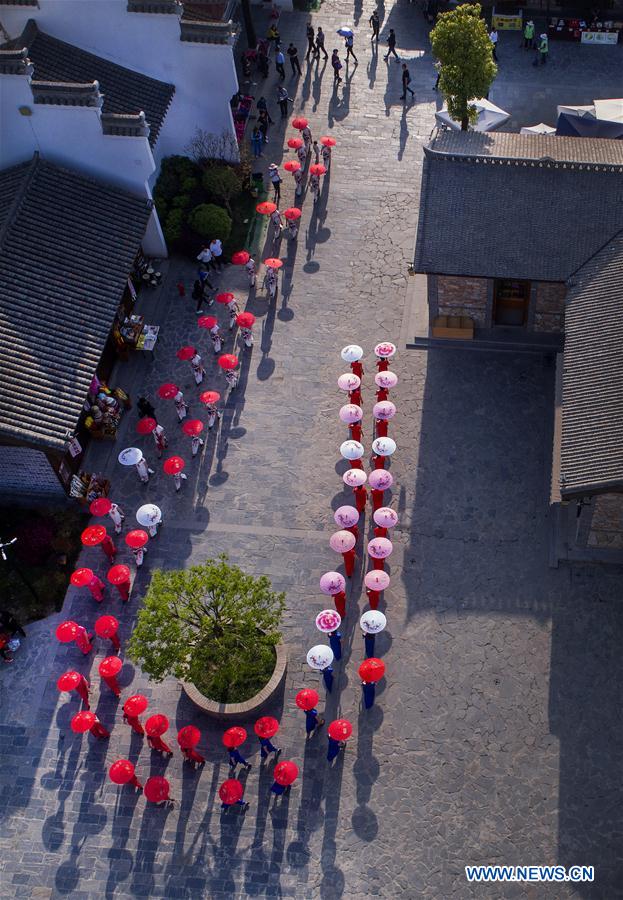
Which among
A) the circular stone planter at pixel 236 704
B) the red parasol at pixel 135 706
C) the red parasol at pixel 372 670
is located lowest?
the red parasol at pixel 135 706

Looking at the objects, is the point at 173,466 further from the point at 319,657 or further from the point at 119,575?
the point at 319,657

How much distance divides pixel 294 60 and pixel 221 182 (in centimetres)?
1157

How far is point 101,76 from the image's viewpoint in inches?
1479

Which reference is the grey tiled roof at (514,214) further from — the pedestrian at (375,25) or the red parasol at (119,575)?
the pedestrian at (375,25)

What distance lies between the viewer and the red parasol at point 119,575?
1132 inches

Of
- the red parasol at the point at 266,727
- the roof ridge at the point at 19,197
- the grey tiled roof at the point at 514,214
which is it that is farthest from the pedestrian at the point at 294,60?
the red parasol at the point at 266,727

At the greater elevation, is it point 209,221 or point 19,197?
point 209,221

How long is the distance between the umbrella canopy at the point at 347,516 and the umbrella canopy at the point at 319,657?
169 inches

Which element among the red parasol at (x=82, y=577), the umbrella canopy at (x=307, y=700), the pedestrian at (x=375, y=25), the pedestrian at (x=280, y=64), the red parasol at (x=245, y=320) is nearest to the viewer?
the umbrella canopy at (x=307, y=700)

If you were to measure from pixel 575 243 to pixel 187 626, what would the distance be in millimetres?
18364

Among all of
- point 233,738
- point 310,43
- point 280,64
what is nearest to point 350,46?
point 310,43

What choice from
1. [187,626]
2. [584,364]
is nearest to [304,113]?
[584,364]

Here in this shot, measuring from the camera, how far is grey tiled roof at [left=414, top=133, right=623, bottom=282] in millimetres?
32531

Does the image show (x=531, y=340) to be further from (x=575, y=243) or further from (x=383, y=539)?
(x=383, y=539)
